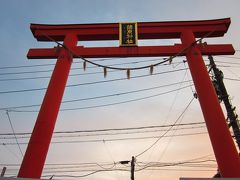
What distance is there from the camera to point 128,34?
736 cm

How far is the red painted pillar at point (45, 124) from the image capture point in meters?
5.20

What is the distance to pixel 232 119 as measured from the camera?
13.4 metres

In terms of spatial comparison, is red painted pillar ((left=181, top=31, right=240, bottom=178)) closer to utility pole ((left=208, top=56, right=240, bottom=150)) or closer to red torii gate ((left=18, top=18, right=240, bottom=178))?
red torii gate ((left=18, top=18, right=240, bottom=178))

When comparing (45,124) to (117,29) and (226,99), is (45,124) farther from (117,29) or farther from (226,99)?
(226,99)

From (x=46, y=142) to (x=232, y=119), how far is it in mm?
11083

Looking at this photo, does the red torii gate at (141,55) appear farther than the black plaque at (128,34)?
No

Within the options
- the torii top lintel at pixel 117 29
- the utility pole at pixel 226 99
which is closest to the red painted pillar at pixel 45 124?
the torii top lintel at pixel 117 29

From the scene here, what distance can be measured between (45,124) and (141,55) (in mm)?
3244

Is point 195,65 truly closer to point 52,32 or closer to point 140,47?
point 140,47

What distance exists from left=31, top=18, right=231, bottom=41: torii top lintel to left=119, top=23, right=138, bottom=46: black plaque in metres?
0.19

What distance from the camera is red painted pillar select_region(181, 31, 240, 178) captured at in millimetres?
5086

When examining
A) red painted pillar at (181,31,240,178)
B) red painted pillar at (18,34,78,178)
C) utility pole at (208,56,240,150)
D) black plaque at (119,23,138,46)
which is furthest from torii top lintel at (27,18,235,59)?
utility pole at (208,56,240,150)

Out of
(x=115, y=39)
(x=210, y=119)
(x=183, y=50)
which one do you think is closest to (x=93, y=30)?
(x=115, y=39)

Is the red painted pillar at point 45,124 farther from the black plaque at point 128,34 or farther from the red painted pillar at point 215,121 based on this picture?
the red painted pillar at point 215,121
